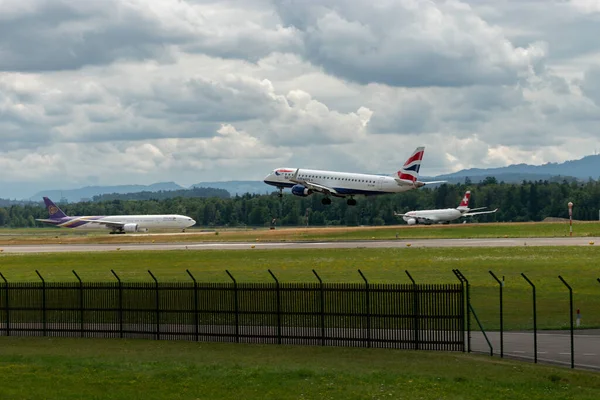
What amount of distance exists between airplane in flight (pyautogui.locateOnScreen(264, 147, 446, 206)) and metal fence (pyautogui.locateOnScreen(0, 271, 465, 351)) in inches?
3240

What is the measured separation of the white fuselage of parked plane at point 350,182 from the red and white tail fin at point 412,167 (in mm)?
1033

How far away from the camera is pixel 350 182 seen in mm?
121062

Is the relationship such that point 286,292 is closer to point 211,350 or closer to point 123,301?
point 211,350

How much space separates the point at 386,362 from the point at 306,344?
15.6 ft

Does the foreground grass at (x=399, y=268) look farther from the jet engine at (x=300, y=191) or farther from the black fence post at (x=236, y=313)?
the jet engine at (x=300, y=191)

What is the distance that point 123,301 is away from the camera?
36344 mm

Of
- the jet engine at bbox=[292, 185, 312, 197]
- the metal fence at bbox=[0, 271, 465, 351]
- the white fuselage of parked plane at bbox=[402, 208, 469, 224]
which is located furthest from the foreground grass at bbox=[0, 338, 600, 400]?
the white fuselage of parked plane at bbox=[402, 208, 469, 224]

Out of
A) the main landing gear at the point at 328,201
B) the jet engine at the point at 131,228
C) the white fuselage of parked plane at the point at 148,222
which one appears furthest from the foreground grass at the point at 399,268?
the white fuselage of parked plane at the point at 148,222

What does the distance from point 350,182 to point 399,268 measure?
56634mm

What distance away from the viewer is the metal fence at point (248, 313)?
104 feet

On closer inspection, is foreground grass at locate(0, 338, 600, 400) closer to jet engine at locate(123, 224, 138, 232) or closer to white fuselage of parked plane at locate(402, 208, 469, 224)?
jet engine at locate(123, 224, 138, 232)

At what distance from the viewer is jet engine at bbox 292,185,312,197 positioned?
388 ft

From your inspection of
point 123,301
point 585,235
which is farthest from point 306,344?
point 585,235

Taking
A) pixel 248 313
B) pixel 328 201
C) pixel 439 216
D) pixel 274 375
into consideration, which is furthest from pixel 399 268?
pixel 439 216
